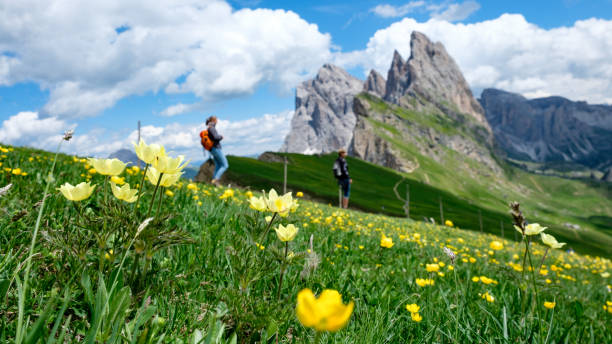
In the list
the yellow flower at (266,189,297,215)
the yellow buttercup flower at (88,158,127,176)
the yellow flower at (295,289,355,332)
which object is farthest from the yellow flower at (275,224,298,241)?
the yellow flower at (295,289,355,332)

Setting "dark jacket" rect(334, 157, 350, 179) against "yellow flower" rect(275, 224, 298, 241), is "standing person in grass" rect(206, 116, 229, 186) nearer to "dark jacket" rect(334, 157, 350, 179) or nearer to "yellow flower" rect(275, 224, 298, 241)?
"dark jacket" rect(334, 157, 350, 179)

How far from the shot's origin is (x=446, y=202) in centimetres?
14000

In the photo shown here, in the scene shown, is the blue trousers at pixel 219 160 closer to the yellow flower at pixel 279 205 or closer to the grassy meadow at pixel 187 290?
the grassy meadow at pixel 187 290

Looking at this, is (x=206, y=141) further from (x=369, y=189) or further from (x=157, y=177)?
(x=369, y=189)

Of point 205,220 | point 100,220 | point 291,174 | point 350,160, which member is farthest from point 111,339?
point 350,160

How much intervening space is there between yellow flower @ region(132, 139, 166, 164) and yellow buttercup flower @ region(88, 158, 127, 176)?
6.9 inches

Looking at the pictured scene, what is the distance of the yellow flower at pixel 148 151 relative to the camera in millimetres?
2021

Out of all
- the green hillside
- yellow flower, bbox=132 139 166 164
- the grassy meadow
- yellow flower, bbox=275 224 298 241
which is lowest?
the green hillside

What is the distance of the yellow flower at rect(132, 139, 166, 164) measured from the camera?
202 centimetres

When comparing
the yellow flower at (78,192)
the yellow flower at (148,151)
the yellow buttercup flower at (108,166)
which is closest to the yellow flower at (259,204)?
the yellow flower at (148,151)

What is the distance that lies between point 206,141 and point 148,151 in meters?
11.3

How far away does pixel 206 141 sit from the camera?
42.3 feet

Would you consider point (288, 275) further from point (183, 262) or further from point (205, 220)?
point (205, 220)

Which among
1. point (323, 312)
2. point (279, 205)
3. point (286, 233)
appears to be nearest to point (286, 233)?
point (286, 233)
